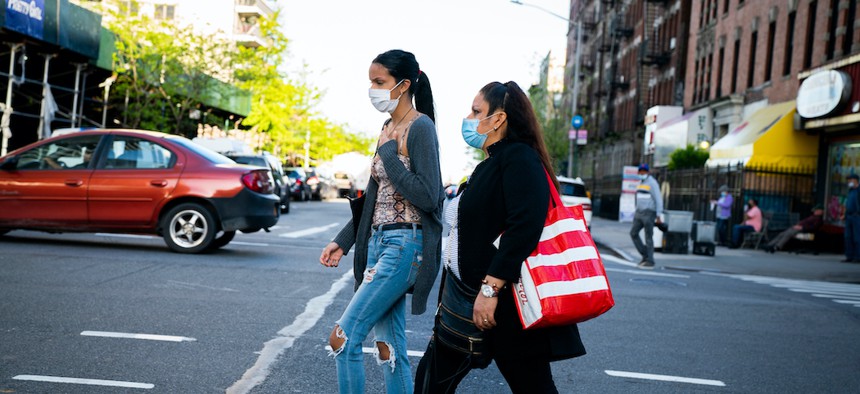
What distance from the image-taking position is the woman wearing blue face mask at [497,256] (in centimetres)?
332

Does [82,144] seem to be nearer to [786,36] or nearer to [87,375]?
[87,375]

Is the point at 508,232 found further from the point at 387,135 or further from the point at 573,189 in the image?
the point at 573,189

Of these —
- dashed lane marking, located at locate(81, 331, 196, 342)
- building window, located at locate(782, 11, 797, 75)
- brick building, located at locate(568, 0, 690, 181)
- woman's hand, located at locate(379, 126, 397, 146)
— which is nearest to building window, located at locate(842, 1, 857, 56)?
building window, located at locate(782, 11, 797, 75)

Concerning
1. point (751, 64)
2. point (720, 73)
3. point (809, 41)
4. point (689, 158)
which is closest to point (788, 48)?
point (809, 41)

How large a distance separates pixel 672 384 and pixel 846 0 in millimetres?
20851

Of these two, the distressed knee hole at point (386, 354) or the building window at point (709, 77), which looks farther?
the building window at point (709, 77)

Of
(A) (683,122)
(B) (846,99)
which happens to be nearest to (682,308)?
(B) (846,99)

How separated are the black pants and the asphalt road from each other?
1760 mm

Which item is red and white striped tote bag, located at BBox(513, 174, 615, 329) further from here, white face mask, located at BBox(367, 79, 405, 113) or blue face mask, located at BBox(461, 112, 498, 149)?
white face mask, located at BBox(367, 79, 405, 113)

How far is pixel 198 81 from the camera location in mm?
37969

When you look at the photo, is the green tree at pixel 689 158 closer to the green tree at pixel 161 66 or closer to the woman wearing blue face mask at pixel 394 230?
the green tree at pixel 161 66

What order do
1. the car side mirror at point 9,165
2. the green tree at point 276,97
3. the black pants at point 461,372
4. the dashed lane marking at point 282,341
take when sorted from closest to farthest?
1. the black pants at point 461,372
2. the dashed lane marking at point 282,341
3. the car side mirror at point 9,165
4. the green tree at point 276,97

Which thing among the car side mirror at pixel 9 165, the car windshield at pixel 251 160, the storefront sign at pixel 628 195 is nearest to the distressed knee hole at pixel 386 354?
the car side mirror at pixel 9 165

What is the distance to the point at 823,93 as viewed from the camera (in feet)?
76.9
